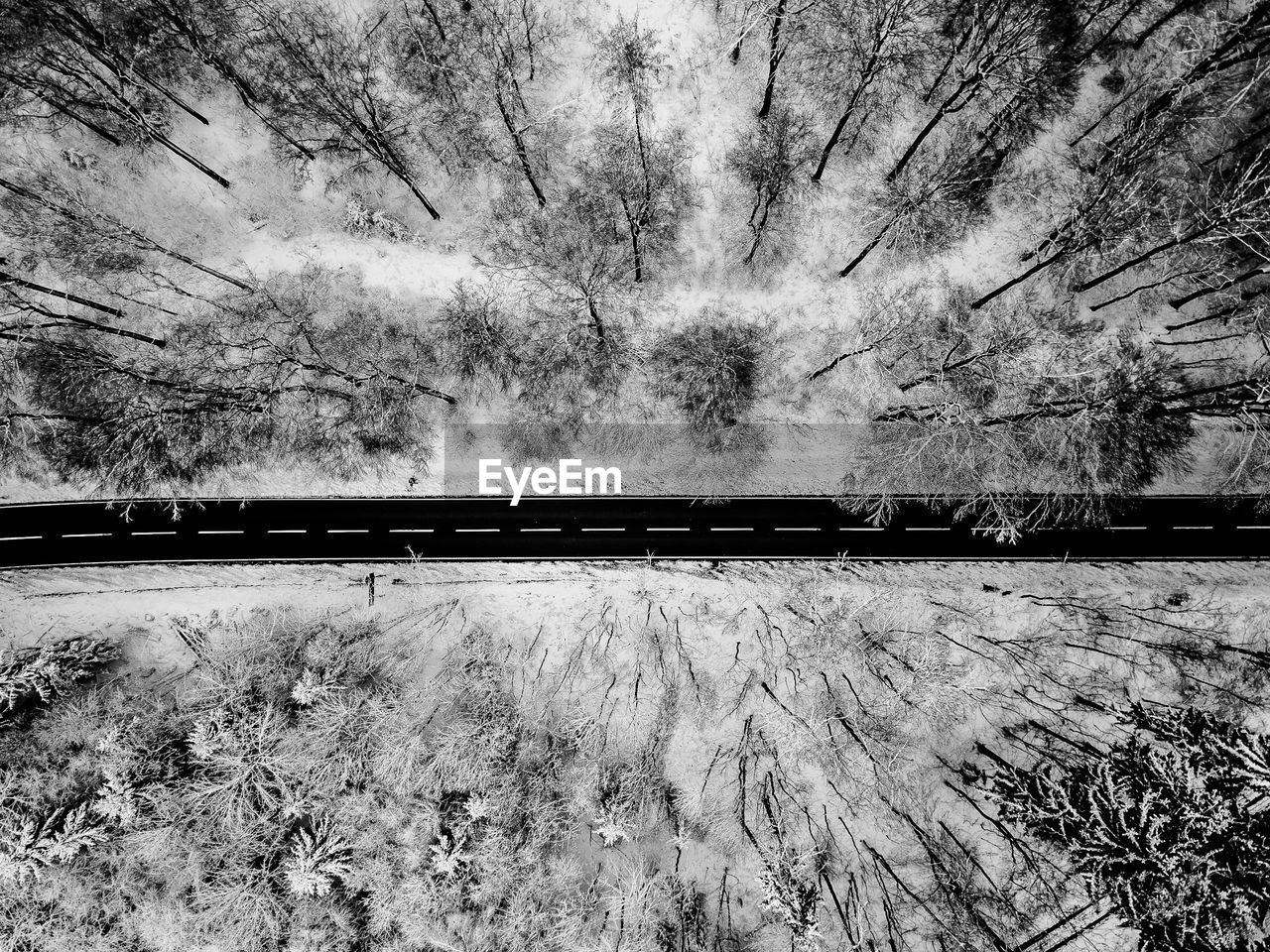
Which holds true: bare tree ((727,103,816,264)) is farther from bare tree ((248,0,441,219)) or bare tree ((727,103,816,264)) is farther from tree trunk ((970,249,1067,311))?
bare tree ((248,0,441,219))

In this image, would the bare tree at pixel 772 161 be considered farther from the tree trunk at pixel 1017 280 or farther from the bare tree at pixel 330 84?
the bare tree at pixel 330 84

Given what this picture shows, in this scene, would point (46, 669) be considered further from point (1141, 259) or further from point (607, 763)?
point (1141, 259)

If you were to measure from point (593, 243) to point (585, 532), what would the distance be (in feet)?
44.2

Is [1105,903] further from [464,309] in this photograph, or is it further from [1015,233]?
[464,309]

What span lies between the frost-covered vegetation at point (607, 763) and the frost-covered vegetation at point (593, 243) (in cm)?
780

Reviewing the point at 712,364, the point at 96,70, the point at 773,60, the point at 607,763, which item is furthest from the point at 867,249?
the point at 96,70

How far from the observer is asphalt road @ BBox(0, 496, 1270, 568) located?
31.4 m

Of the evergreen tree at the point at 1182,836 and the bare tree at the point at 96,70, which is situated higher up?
the bare tree at the point at 96,70

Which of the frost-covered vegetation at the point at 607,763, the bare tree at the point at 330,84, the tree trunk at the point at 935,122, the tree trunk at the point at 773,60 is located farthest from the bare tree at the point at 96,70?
the tree trunk at the point at 935,122

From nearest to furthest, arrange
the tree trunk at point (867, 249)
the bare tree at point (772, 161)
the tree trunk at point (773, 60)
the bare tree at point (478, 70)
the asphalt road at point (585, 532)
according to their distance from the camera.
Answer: the tree trunk at point (773, 60) < the tree trunk at point (867, 249) < the bare tree at point (478, 70) < the bare tree at point (772, 161) < the asphalt road at point (585, 532)

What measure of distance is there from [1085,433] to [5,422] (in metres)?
49.5

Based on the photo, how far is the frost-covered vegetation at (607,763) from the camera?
1157 inches

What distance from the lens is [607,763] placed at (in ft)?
103

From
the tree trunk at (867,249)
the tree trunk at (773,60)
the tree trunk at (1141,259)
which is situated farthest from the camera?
the tree trunk at (867,249)
